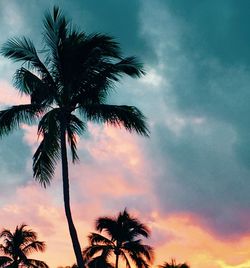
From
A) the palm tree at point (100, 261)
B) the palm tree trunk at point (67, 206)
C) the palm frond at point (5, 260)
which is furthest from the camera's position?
the palm frond at point (5, 260)

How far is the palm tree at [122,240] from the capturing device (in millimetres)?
44219

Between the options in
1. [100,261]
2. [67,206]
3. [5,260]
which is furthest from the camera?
[5,260]

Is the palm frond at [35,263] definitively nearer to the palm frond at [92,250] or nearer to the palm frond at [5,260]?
the palm frond at [5,260]

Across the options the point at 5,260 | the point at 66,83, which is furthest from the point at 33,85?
the point at 5,260

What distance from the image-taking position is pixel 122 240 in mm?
45594

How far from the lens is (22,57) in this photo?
21.6 meters

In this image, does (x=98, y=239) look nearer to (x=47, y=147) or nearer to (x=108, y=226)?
(x=108, y=226)

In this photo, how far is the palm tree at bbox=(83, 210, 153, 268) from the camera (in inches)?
1741

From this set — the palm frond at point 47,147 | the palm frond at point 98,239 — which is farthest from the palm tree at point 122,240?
the palm frond at point 47,147

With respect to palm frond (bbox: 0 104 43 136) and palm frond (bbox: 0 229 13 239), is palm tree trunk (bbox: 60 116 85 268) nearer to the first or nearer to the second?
palm frond (bbox: 0 104 43 136)

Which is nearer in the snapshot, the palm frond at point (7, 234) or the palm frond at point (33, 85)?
the palm frond at point (33, 85)

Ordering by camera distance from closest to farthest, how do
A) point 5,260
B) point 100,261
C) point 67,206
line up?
1. point 67,206
2. point 100,261
3. point 5,260

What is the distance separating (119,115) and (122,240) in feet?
85.9

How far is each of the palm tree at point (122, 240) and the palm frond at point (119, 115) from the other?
24230 mm
